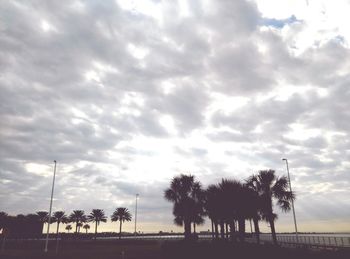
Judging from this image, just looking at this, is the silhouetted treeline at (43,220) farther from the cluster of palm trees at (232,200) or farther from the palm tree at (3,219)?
the cluster of palm trees at (232,200)

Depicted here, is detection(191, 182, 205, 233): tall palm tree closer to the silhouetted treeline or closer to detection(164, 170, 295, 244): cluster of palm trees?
detection(164, 170, 295, 244): cluster of palm trees

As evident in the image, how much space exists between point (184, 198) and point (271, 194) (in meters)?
14.9

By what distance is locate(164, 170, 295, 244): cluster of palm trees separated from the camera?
1487 inches

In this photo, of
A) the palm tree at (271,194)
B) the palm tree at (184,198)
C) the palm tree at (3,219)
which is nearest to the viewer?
the palm tree at (271,194)

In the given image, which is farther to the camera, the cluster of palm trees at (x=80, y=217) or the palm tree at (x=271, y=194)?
the cluster of palm trees at (x=80, y=217)

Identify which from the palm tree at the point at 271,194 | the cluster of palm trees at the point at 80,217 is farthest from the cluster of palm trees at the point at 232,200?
the cluster of palm trees at the point at 80,217

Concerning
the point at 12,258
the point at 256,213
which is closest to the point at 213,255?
the point at 256,213

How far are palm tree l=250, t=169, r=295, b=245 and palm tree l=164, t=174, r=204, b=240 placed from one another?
13.0 metres

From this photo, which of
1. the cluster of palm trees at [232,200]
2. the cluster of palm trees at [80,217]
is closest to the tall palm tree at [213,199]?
the cluster of palm trees at [232,200]

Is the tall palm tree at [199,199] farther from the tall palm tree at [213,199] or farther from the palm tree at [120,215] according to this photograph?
the palm tree at [120,215]

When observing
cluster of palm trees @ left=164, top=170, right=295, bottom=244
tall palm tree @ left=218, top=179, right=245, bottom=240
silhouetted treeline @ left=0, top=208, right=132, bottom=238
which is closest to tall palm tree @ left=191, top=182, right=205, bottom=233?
cluster of palm trees @ left=164, top=170, right=295, bottom=244

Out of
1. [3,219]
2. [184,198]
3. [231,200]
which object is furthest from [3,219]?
[231,200]

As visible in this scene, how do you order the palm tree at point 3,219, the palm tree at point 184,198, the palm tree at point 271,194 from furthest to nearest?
the palm tree at point 3,219 < the palm tree at point 184,198 < the palm tree at point 271,194

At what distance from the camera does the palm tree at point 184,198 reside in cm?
4823
